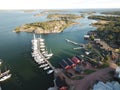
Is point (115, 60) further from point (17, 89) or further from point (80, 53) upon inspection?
point (17, 89)

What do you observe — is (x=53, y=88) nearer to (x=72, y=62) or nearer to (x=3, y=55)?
(x=72, y=62)

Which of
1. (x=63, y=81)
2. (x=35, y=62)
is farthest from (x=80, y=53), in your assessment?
(x=63, y=81)

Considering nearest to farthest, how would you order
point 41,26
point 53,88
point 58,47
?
point 53,88, point 58,47, point 41,26

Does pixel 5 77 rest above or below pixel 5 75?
above

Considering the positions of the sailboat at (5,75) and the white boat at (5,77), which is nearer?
the white boat at (5,77)

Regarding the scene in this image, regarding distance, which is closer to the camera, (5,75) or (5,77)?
(5,77)

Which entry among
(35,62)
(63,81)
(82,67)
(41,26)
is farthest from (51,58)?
(41,26)

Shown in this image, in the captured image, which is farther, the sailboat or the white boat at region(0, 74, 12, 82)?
the sailboat

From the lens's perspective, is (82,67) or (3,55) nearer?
(82,67)

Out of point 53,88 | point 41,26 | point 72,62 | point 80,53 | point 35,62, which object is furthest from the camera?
point 41,26
